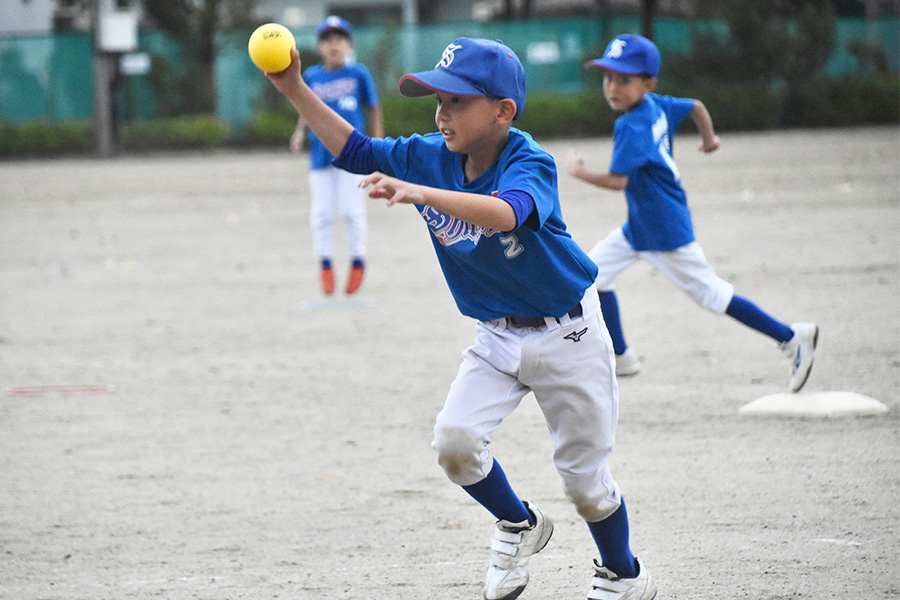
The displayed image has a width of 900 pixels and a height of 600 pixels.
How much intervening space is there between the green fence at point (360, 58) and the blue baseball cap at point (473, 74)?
2590cm

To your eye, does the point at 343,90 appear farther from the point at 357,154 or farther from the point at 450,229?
the point at 450,229

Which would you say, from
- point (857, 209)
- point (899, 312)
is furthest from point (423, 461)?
point (857, 209)

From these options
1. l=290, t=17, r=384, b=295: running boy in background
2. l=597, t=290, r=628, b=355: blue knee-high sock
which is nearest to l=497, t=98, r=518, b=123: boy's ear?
l=597, t=290, r=628, b=355: blue knee-high sock

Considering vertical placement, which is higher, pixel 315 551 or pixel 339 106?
pixel 339 106

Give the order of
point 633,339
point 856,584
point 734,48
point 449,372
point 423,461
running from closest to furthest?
point 856,584 → point 423,461 → point 449,372 → point 633,339 → point 734,48

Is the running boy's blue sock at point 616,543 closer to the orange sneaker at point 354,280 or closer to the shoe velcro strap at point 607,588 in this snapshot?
the shoe velcro strap at point 607,588

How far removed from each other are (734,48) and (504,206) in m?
28.1

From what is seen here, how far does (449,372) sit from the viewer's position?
668 centimetres

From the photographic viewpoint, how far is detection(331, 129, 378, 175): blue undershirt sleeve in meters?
3.58

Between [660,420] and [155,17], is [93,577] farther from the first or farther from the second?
[155,17]

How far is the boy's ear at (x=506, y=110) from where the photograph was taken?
3268 mm

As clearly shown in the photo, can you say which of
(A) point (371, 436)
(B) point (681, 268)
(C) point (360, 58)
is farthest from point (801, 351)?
(C) point (360, 58)

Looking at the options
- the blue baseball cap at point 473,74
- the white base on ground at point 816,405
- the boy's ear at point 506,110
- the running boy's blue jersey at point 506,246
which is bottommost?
the white base on ground at point 816,405

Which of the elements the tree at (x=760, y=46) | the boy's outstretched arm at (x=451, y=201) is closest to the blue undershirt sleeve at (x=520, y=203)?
the boy's outstretched arm at (x=451, y=201)
